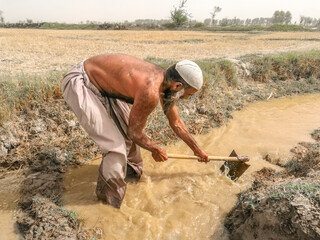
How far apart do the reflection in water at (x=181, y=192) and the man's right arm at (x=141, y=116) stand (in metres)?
0.75

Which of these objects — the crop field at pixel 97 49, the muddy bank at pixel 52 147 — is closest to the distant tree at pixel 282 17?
the crop field at pixel 97 49

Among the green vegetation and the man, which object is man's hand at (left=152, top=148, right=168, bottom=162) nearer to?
the man

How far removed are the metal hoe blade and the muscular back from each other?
1694mm

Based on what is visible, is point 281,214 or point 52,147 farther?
point 52,147

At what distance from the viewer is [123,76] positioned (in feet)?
7.67

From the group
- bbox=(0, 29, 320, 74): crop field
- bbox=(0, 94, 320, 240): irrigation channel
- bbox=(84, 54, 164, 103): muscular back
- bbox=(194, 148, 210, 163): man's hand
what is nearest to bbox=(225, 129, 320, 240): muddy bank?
bbox=(0, 94, 320, 240): irrigation channel

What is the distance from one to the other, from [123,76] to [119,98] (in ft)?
1.01

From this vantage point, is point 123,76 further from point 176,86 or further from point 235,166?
point 235,166

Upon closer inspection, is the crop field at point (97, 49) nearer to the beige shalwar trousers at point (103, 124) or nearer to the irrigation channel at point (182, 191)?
the beige shalwar trousers at point (103, 124)

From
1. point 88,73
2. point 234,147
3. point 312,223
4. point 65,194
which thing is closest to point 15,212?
point 65,194

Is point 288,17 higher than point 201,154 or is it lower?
higher

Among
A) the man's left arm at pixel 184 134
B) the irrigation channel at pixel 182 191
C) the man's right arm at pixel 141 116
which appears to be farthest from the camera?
the man's left arm at pixel 184 134

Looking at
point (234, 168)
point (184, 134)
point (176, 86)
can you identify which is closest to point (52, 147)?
point (184, 134)

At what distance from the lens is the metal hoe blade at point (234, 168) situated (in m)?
3.33
